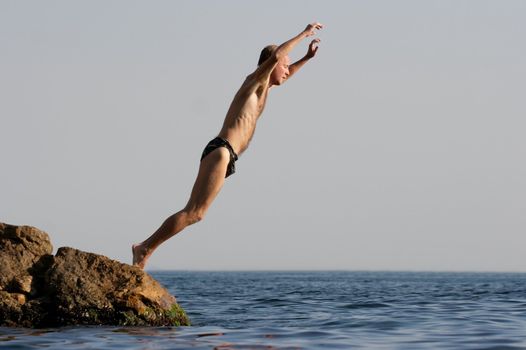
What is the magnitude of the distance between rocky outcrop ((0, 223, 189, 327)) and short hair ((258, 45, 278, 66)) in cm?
286

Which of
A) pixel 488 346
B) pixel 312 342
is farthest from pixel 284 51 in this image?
pixel 488 346

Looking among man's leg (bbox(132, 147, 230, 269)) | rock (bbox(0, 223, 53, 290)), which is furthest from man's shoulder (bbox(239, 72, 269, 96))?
rock (bbox(0, 223, 53, 290))

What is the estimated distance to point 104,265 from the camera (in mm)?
10953

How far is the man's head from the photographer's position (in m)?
10.4

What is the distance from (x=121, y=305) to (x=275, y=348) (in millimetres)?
2543

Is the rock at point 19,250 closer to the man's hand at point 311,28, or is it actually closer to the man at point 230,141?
the man at point 230,141

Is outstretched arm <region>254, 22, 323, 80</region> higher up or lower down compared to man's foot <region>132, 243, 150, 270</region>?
higher up

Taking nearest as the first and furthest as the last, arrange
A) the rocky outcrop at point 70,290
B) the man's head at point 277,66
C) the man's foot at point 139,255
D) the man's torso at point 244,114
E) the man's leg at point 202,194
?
the man's leg at point 202,194, the man's torso at point 244,114, the man's head at point 277,66, the man's foot at point 139,255, the rocky outcrop at point 70,290

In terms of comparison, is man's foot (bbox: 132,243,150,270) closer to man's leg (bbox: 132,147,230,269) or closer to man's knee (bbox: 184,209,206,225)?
man's leg (bbox: 132,147,230,269)

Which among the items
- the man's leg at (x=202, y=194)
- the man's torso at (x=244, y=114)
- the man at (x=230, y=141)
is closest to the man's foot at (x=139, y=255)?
the man at (x=230, y=141)

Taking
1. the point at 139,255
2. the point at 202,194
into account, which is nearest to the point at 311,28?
the point at 202,194

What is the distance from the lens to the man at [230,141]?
10.1 metres

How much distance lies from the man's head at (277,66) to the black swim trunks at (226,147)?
1.01 m

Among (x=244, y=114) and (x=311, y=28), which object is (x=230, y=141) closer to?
(x=244, y=114)
